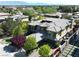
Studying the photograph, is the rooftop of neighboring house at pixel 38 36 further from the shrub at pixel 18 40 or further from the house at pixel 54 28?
the shrub at pixel 18 40

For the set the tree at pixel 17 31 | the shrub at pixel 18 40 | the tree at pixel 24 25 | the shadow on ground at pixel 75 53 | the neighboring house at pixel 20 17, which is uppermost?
the neighboring house at pixel 20 17

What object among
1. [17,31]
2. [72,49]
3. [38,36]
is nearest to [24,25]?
[17,31]

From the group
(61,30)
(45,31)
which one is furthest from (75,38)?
(45,31)

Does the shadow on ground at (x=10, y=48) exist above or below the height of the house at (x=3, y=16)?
below

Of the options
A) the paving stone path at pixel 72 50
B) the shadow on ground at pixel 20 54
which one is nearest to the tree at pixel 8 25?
the shadow on ground at pixel 20 54

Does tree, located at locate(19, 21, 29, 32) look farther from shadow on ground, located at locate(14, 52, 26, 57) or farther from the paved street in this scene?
the paved street

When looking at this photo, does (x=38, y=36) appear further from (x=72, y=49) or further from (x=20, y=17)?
(x=72, y=49)
